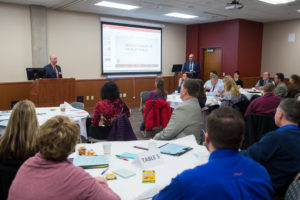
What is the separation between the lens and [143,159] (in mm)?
1883

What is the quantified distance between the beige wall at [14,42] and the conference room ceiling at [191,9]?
0.35 meters

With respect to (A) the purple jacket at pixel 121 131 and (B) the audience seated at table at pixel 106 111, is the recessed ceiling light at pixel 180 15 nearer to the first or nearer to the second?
(B) the audience seated at table at pixel 106 111

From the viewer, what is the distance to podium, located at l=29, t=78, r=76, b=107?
21.3 feet

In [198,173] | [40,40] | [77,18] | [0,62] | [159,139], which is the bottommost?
[159,139]

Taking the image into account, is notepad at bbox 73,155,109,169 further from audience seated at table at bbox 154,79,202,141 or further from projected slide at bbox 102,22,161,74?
projected slide at bbox 102,22,161,74

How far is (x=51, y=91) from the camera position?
6.68 meters

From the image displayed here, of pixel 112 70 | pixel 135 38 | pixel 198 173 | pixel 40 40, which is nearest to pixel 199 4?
pixel 135 38

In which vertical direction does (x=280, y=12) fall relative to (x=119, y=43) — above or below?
above

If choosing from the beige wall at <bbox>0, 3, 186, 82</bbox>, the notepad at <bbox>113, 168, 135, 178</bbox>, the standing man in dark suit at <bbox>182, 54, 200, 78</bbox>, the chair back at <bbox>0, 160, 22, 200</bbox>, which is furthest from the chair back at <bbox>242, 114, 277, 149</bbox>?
the standing man in dark suit at <bbox>182, 54, 200, 78</bbox>

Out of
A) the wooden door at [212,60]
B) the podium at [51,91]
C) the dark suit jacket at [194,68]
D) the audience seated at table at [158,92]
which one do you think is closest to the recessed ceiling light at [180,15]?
the dark suit jacket at [194,68]

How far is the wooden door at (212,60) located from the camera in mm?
10157

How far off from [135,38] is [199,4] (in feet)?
9.40

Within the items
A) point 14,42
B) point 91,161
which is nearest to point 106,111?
point 91,161

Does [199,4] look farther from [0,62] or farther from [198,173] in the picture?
[198,173]
